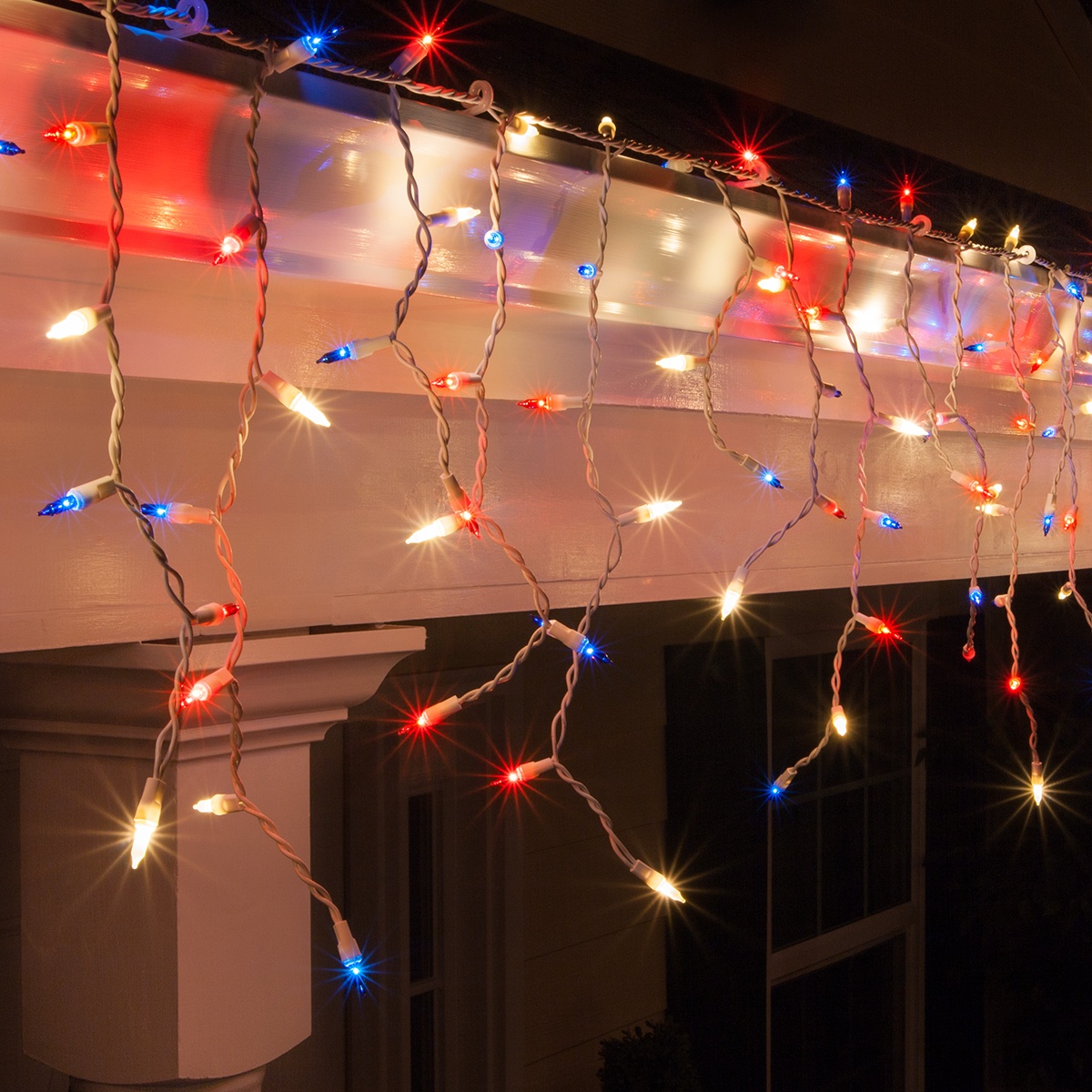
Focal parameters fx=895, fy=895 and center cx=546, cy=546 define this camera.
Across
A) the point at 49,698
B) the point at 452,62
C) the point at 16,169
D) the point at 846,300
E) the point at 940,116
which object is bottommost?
the point at 49,698

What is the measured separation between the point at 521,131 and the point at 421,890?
1969mm

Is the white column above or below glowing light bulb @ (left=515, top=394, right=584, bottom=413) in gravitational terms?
below

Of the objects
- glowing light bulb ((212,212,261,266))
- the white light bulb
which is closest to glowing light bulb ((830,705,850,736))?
the white light bulb

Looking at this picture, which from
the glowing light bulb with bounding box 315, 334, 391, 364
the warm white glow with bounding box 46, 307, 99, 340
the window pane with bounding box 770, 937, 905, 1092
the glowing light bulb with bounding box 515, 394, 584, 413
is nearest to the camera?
the warm white glow with bounding box 46, 307, 99, 340

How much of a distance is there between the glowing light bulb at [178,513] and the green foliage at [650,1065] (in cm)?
210

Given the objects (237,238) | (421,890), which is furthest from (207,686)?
(421,890)

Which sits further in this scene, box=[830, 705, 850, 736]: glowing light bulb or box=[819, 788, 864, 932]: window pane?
box=[819, 788, 864, 932]: window pane

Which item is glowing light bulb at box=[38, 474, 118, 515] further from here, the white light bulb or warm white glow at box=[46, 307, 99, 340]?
the white light bulb

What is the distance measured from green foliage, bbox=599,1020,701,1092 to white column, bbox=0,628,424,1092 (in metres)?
1.74

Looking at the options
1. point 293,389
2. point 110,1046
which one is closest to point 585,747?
point 110,1046

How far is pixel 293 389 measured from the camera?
546mm

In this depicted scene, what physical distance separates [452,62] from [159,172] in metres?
0.42

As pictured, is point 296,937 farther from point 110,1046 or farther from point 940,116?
point 940,116

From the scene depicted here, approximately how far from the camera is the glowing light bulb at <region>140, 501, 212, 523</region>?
54 cm
